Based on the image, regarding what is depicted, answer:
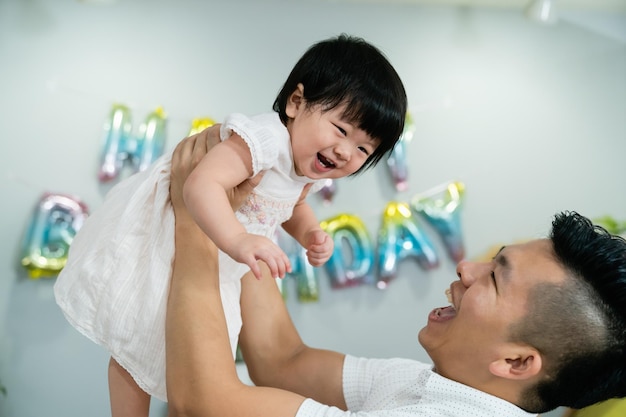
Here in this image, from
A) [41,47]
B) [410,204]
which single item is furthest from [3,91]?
[410,204]

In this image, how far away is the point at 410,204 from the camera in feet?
9.52

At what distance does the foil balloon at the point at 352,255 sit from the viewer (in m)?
2.79

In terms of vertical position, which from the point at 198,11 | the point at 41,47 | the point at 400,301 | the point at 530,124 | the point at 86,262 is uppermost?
the point at 198,11

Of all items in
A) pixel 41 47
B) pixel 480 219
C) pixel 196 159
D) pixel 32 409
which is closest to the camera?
pixel 196 159

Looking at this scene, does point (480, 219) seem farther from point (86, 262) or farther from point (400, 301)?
point (86, 262)

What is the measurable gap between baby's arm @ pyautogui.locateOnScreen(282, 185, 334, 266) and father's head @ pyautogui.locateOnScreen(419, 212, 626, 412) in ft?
0.82

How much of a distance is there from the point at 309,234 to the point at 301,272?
4.88ft

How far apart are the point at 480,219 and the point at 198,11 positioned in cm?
161

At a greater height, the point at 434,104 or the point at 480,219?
the point at 434,104

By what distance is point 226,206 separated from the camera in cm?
100

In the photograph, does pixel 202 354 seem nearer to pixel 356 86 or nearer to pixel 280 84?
pixel 356 86

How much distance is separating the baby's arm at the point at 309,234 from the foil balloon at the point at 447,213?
158 centimetres

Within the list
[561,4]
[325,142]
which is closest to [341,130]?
[325,142]

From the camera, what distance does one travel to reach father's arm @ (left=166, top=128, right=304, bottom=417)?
1007 millimetres
